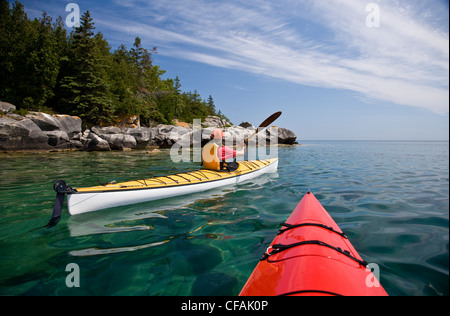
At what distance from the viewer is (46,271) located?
2.61 metres

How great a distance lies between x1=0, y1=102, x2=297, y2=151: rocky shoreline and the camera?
15.5 metres

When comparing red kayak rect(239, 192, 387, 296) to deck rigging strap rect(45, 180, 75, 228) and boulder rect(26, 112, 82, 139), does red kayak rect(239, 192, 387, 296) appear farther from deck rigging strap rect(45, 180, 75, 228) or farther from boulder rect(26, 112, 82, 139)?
boulder rect(26, 112, 82, 139)

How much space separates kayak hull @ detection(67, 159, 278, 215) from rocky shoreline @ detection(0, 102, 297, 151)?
16.6 m

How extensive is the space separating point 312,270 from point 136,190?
13.8 feet

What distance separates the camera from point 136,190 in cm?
495

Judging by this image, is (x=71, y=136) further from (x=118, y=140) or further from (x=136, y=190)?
(x=136, y=190)

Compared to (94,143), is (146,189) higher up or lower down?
lower down

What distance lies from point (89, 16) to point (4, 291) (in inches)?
1446

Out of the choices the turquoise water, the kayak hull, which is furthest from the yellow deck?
the turquoise water

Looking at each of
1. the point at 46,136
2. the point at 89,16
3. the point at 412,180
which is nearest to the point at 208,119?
the point at 89,16

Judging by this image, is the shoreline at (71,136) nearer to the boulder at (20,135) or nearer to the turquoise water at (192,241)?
the boulder at (20,135)

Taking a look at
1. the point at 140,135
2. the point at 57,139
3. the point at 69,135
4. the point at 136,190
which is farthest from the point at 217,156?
the point at 69,135

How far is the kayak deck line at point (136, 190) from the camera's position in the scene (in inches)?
159
